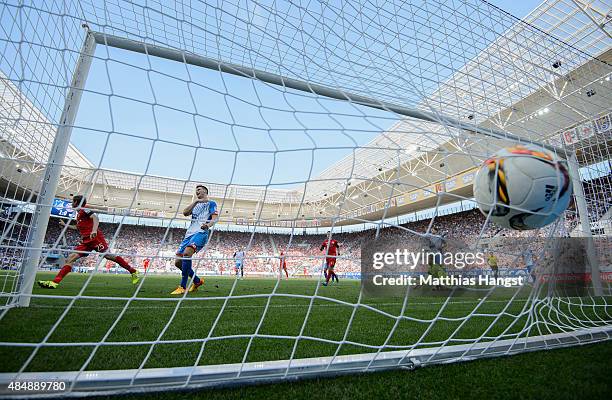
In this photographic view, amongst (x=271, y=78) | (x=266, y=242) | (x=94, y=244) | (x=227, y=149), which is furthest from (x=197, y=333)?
(x=266, y=242)

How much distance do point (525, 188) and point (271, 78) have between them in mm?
2391

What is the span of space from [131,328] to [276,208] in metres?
24.0

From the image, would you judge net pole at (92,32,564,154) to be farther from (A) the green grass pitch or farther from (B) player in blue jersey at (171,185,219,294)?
(B) player in blue jersey at (171,185,219,294)

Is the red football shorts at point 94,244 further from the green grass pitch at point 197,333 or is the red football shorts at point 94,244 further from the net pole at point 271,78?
the net pole at point 271,78

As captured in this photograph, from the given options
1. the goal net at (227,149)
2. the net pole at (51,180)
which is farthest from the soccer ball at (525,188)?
the net pole at (51,180)

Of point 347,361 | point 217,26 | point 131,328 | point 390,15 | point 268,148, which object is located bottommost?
point 131,328

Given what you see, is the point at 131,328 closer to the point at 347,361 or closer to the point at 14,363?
the point at 14,363

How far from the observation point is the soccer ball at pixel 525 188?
1.91 m

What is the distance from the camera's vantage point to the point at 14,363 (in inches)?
58.4

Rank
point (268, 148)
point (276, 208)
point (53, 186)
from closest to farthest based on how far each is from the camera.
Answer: point (268, 148) → point (53, 186) → point (276, 208)

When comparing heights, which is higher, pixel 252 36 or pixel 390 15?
pixel 390 15

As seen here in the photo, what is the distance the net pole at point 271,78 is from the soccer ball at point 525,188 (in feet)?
2.33

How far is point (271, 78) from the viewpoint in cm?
307

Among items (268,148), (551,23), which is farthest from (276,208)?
(268,148)
